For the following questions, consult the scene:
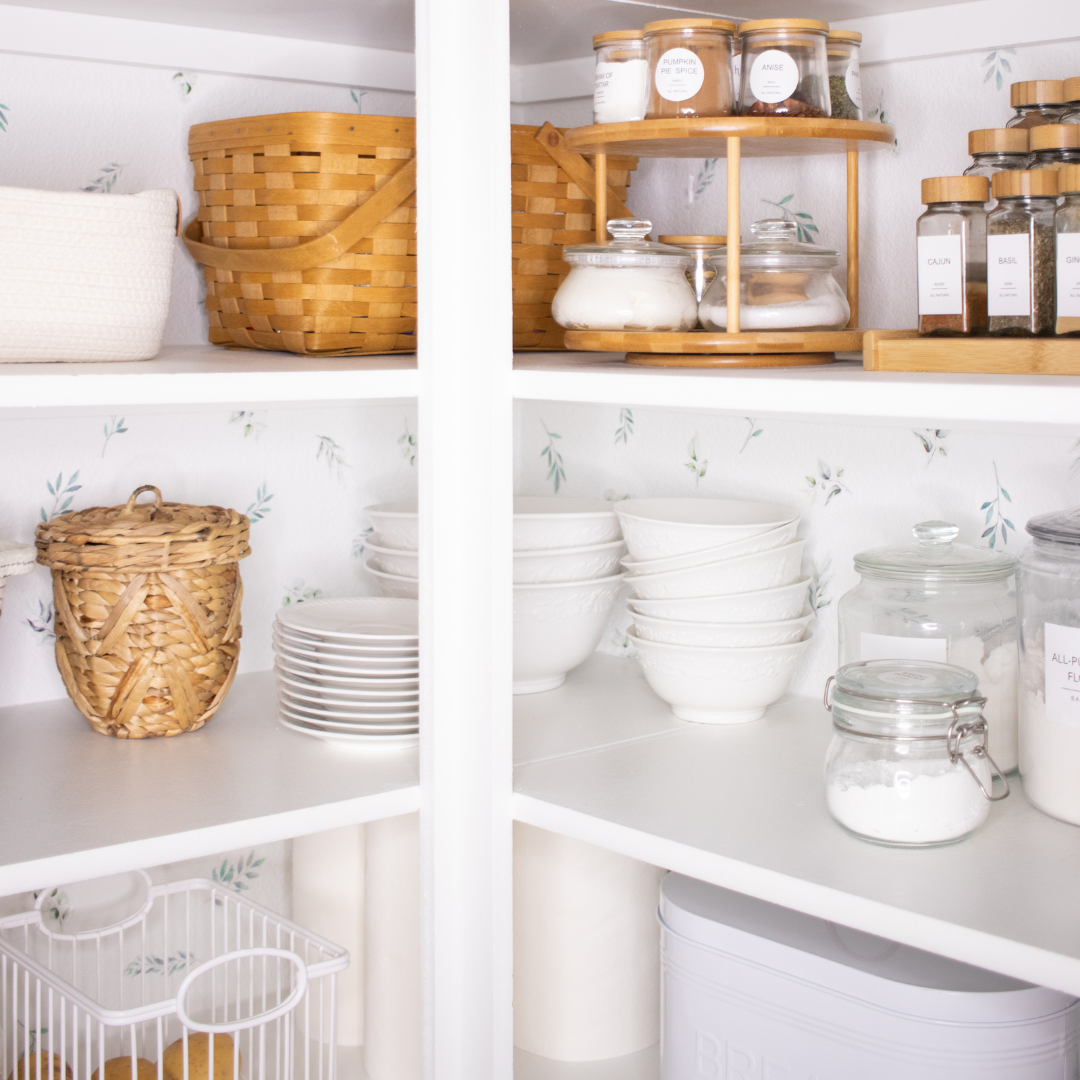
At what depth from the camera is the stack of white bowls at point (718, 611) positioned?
4.08 ft

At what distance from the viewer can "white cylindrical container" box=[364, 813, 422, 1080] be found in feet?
4.27

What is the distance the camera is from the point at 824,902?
90cm

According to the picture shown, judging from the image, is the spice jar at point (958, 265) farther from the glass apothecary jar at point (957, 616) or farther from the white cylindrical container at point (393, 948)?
the white cylindrical container at point (393, 948)

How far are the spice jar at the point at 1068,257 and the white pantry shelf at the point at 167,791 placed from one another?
25.7 inches

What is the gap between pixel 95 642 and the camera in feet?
3.99

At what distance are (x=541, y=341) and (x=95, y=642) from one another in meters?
0.55

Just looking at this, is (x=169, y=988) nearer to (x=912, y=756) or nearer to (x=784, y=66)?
(x=912, y=756)

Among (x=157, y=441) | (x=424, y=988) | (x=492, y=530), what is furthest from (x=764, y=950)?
(x=157, y=441)

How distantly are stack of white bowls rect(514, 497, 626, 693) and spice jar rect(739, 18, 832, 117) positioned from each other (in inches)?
18.5

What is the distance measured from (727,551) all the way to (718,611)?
0.06 metres

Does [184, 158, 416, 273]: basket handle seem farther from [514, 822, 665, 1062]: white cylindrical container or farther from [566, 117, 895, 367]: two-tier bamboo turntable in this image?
[514, 822, 665, 1062]: white cylindrical container

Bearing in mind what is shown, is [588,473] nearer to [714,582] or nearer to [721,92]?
[714,582]

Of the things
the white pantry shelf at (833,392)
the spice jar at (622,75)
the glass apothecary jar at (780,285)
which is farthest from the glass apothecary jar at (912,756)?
the spice jar at (622,75)

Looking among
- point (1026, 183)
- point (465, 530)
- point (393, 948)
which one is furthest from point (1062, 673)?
point (393, 948)
